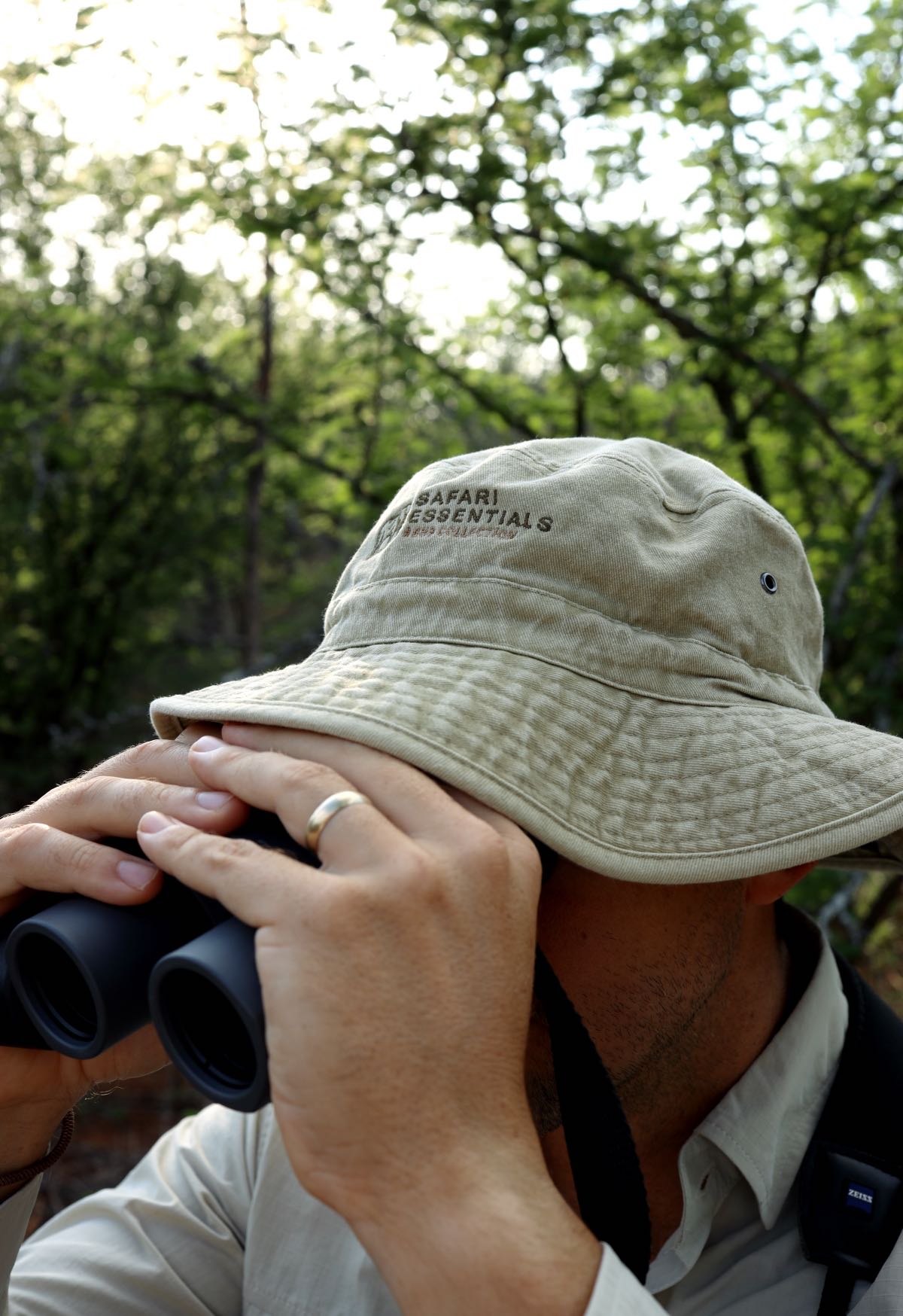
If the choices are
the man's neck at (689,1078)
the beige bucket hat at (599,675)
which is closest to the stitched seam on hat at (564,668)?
the beige bucket hat at (599,675)

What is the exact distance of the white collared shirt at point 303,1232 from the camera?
4.81 feet

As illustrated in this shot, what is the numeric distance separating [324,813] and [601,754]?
0.36 m

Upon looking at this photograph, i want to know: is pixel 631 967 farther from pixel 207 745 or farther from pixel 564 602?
pixel 207 745

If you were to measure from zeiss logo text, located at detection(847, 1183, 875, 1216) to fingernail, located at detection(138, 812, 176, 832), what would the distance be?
0.96 m

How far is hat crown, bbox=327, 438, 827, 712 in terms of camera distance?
134cm

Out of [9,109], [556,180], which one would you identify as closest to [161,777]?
[556,180]

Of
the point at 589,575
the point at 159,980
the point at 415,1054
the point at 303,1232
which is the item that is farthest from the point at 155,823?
the point at 303,1232

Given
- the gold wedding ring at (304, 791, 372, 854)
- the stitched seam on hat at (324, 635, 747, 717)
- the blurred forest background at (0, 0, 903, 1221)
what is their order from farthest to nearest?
the blurred forest background at (0, 0, 903, 1221)
the stitched seam on hat at (324, 635, 747, 717)
the gold wedding ring at (304, 791, 372, 854)

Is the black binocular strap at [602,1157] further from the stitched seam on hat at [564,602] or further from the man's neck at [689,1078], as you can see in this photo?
the stitched seam on hat at [564,602]

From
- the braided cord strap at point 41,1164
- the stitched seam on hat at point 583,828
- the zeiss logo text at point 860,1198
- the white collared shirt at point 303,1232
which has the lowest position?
the white collared shirt at point 303,1232

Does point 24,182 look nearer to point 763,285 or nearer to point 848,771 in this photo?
point 763,285

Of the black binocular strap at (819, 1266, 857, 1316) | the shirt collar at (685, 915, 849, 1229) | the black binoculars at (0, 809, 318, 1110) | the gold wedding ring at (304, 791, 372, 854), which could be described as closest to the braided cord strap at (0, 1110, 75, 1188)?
the black binoculars at (0, 809, 318, 1110)

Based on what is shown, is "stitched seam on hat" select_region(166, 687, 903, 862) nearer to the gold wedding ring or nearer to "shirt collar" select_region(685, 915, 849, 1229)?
the gold wedding ring

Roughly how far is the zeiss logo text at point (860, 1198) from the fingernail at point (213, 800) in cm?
93
